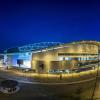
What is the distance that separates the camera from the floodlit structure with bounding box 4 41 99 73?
5.32m

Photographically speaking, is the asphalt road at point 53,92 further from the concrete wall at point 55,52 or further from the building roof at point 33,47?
the building roof at point 33,47

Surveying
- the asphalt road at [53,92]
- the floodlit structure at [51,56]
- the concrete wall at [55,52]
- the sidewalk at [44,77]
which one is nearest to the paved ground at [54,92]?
the asphalt road at [53,92]

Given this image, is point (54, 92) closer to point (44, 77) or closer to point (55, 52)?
point (44, 77)

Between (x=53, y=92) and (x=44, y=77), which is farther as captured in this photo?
(x=44, y=77)

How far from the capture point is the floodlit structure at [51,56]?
5.32 m

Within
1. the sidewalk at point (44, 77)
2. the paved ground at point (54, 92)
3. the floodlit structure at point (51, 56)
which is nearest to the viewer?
the paved ground at point (54, 92)

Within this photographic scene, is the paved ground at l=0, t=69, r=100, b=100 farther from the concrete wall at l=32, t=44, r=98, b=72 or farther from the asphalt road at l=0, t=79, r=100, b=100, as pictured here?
the concrete wall at l=32, t=44, r=98, b=72

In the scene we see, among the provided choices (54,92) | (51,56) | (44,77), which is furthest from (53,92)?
(51,56)

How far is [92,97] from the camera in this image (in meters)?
4.38

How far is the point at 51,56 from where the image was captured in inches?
215

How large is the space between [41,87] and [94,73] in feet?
3.89

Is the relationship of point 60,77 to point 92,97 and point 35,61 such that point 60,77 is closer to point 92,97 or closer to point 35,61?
point 35,61

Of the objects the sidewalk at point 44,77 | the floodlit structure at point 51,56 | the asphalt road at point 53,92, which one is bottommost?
the asphalt road at point 53,92

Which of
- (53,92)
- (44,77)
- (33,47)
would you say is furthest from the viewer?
(33,47)
